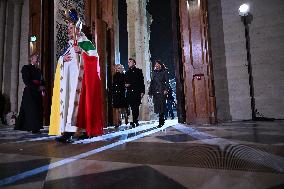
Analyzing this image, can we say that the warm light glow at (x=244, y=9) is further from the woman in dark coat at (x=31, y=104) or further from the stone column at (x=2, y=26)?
the stone column at (x=2, y=26)

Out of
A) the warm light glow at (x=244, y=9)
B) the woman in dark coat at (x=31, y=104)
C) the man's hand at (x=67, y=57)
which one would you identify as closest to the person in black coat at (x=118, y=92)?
the woman in dark coat at (x=31, y=104)

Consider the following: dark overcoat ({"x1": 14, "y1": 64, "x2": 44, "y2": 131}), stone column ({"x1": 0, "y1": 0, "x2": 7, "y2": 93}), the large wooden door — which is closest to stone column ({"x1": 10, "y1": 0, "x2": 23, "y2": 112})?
stone column ({"x1": 0, "y1": 0, "x2": 7, "y2": 93})

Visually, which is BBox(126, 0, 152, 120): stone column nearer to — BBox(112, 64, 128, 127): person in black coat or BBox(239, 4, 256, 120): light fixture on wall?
BBox(112, 64, 128, 127): person in black coat

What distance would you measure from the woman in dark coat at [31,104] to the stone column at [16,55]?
4752 mm

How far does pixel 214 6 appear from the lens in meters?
7.62

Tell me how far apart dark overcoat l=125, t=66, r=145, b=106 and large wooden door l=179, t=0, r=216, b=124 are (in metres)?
1.20

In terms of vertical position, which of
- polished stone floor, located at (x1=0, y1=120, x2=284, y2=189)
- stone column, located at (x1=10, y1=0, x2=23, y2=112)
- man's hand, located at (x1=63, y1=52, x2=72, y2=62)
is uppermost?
stone column, located at (x1=10, y1=0, x2=23, y2=112)

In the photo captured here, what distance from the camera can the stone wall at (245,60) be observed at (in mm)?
6797

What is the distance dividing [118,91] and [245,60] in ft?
12.6

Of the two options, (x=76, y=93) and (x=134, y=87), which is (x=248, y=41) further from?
(x=76, y=93)

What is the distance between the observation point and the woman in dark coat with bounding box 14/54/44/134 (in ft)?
17.3

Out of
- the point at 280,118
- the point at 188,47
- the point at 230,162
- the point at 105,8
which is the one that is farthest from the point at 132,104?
the point at 230,162

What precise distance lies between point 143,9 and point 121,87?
25.2 feet

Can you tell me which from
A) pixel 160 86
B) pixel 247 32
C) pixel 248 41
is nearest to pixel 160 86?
pixel 160 86
